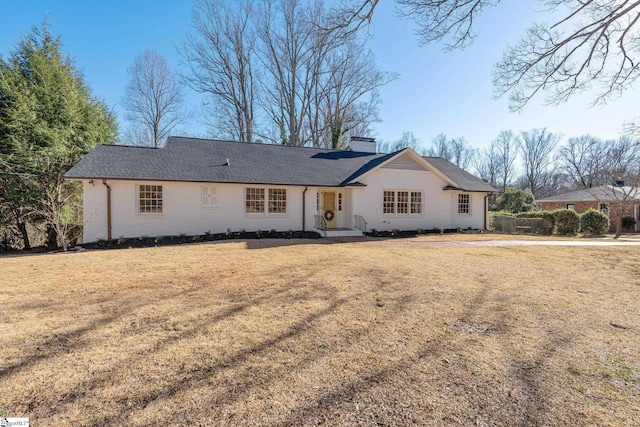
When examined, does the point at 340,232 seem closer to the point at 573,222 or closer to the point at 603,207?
the point at 573,222

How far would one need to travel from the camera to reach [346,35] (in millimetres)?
8023

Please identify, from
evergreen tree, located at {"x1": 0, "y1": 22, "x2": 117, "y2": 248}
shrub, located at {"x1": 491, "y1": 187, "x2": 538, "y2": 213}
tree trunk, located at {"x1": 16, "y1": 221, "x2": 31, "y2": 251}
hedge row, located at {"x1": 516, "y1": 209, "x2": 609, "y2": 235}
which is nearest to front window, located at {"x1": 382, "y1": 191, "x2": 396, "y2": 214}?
hedge row, located at {"x1": 516, "y1": 209, "x2": 609, "y2": 235}

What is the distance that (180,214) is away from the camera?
45.4 feet

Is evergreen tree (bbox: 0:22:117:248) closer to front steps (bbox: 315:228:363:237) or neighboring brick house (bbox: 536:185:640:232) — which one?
front steps (bbox: 315:228:363:237)

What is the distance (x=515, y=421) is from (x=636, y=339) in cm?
292

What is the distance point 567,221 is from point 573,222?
0.36 metres

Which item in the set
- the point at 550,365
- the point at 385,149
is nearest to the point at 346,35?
the point at 550,365

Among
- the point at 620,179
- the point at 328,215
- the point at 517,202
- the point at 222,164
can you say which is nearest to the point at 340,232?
the point at 328,215

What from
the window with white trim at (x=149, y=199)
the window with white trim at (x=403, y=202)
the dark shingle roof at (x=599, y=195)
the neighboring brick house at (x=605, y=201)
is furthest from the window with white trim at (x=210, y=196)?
the dark shingle roof at (x=599, y=195)

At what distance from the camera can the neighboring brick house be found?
24969 mm

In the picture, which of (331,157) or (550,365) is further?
(331,157)

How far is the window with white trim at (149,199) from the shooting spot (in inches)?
524

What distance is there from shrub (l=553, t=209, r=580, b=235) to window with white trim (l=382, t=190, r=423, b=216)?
33.1 feet

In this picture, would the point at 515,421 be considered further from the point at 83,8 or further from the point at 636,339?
the point at 83,8
